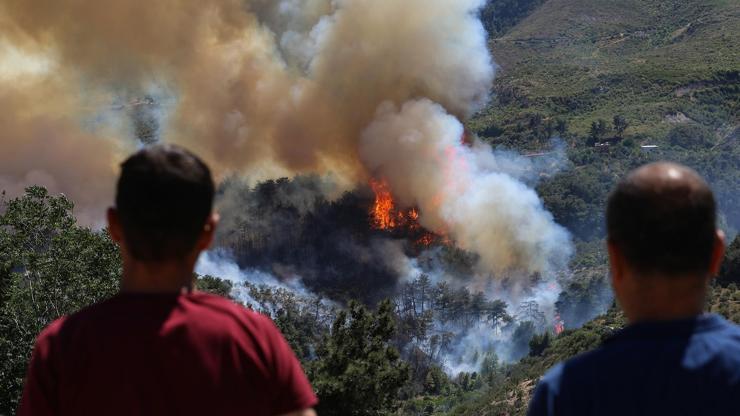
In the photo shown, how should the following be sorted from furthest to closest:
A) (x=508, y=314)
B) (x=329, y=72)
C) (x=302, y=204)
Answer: (x=302, y=204)
(x=508, y=314)
(x=329, y=72)

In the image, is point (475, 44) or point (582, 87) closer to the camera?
point (475, 44)

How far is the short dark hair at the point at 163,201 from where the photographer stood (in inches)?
116

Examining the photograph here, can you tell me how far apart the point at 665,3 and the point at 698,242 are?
15436 cm

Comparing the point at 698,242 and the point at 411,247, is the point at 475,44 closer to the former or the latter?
the point at 411,247

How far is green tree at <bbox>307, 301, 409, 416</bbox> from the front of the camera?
823 inches

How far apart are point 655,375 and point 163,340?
66.0 inches

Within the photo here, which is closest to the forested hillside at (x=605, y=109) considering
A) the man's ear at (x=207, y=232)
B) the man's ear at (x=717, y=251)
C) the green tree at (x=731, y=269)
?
the green tree at (x=731, y=269)

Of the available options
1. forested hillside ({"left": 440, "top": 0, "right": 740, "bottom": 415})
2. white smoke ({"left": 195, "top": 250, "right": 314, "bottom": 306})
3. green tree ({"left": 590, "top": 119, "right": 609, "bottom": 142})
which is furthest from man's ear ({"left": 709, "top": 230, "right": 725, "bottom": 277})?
green tree ({"left": 590, "top": 119, "right": 609, "bottom": 142})

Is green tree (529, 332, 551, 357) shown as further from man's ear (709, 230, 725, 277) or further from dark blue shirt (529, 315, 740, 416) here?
dark blue shirt (529, 315, 740, 416)

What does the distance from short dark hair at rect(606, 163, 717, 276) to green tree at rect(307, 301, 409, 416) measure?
18358 millimetres

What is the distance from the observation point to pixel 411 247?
2522 inches

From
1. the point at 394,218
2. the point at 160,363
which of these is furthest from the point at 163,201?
the point at 394,218

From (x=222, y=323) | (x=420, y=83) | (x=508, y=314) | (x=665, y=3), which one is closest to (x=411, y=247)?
(x=508, y=314)

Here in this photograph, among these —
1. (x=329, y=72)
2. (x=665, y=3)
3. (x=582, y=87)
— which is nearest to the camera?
(x=329, y=72)
